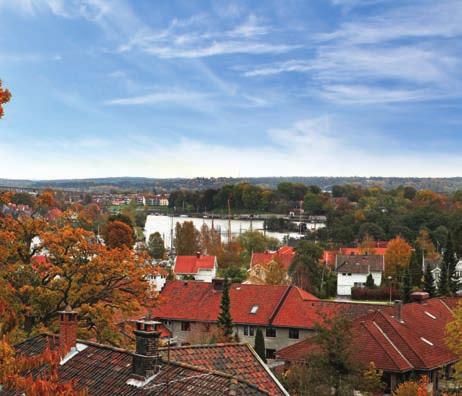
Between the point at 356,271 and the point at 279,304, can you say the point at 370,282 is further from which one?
the point at 279,304

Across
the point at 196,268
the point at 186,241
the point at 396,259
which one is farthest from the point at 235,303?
the point at 186,241

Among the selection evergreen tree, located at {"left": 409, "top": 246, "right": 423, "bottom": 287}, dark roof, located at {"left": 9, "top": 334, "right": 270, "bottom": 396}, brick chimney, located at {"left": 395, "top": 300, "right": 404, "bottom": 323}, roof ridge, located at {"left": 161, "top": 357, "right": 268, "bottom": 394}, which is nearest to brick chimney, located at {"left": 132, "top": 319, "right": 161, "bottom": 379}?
dark roof, located at {"left": 9, "top": 334, "right": 270, "bottom": 396}

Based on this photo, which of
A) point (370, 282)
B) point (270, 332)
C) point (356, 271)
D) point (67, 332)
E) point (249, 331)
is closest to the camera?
point (67, 332)

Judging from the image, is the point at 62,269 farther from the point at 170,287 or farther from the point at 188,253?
the point at 188,253

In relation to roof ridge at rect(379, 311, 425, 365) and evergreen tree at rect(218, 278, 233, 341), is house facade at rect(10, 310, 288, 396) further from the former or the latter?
evergreen tree at rect(218, 278, 233, 341)

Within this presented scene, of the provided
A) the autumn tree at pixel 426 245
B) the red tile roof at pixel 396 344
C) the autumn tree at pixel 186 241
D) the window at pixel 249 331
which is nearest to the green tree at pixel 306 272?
the autumn tree at pixel 426 245

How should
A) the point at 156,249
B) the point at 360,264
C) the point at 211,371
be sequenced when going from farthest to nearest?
the point at 156,249 < the point at 360,264 < the point at 211,371

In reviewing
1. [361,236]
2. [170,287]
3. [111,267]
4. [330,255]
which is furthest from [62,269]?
[361,236]
